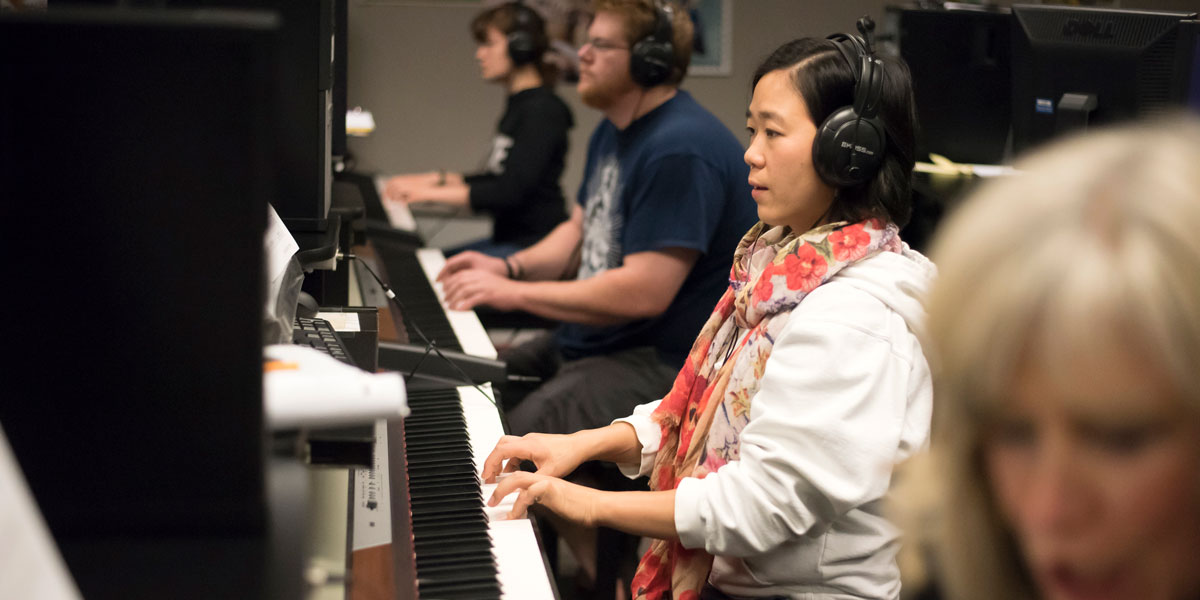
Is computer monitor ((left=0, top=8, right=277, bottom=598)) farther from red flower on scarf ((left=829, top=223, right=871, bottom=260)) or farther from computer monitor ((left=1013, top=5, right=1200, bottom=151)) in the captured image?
computer monitor ((left=1013, top=5, right=1200, bottom=151))

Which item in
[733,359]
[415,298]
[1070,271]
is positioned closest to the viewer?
[1070,271]

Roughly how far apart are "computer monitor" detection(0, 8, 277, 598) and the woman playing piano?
642mm

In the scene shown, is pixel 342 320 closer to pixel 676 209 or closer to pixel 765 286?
pixel 765 286

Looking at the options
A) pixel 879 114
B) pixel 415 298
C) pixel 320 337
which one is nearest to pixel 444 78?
pixel 415 298

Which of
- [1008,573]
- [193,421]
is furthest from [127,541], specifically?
[1008,573]

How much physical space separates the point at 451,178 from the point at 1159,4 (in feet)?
10.2

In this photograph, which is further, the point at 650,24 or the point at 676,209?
the point at 650,24

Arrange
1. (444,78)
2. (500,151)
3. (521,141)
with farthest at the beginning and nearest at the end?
1. (444,78)
2. (500,151)
3. (521,141)

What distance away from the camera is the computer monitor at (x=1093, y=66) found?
96.3 inches

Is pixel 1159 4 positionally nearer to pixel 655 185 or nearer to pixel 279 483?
pixel 655 185

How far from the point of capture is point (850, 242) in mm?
1278

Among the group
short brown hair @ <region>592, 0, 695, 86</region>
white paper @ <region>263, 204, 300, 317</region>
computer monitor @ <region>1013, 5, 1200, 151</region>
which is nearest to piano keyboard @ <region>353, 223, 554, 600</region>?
white paper @ <region>263, 204, 300, 317</region>

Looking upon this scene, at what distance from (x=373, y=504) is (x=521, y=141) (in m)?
2.49

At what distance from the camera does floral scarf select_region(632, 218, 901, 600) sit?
4.22 feet
